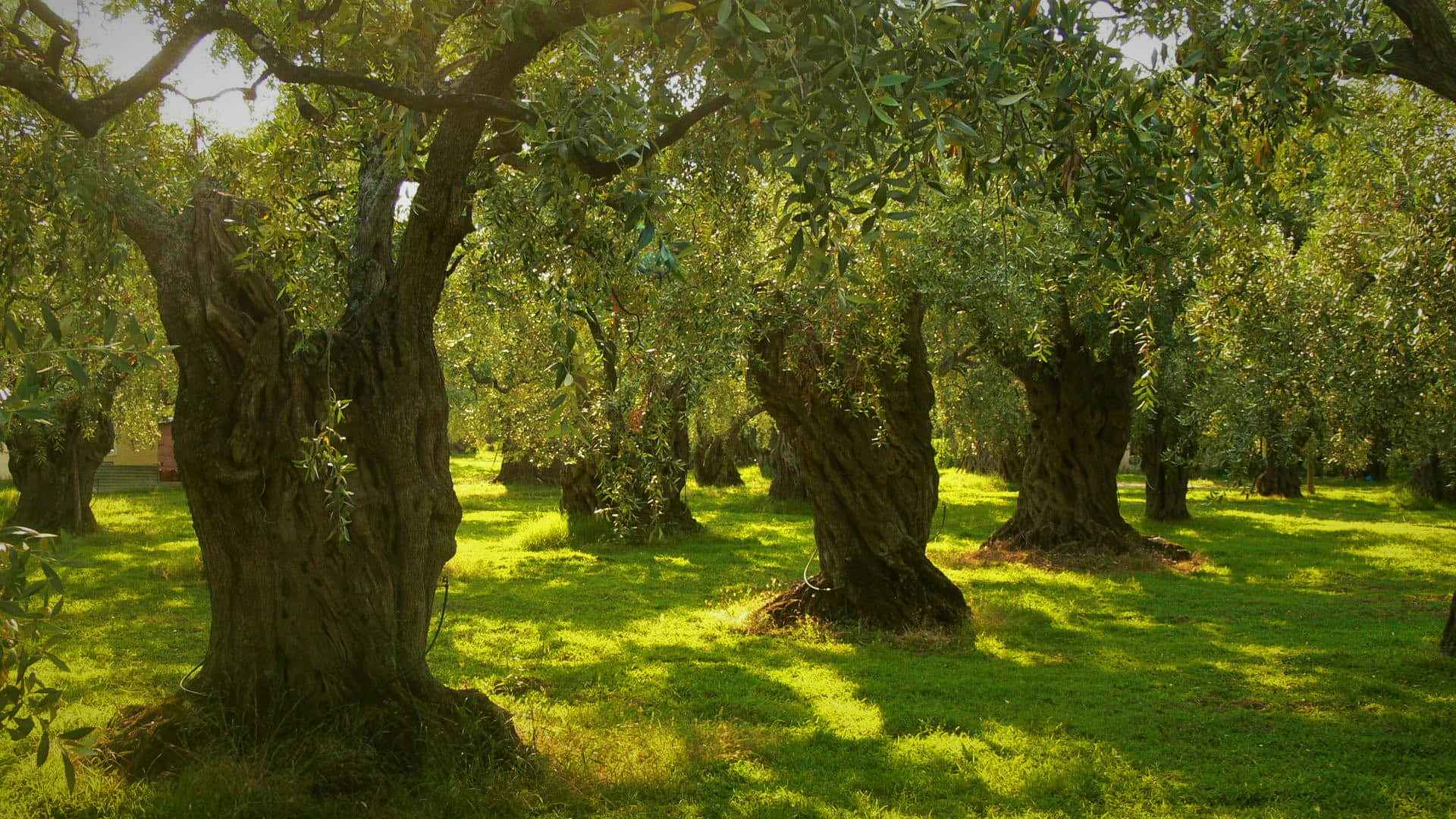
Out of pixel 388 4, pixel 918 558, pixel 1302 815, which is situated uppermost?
pixel 388 4

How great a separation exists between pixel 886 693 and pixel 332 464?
608 cm

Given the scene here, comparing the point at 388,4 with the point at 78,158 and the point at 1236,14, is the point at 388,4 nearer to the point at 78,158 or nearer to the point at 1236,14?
the point at 78,158

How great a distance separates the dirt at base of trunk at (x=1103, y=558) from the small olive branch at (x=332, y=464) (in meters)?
14.6

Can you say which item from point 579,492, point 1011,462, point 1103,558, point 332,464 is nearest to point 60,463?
point 579,492

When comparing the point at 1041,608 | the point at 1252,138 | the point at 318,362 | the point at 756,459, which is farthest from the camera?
the point at 756,459

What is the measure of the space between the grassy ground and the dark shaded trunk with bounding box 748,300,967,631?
604 mm

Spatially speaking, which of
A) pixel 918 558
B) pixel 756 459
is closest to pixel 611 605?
pixel 918 558

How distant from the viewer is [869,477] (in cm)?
1250

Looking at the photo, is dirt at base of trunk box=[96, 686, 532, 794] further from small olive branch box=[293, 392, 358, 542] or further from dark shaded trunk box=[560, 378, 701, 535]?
dark shaded trunk box=[560, 378, 701, 535]

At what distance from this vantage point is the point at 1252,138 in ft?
18.8

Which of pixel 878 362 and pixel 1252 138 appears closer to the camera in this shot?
pixel 1252 138

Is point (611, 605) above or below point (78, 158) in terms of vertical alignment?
below

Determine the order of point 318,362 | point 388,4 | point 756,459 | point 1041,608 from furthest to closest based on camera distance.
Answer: point 756,459, point 1041,608, point 388,4, point 318,362

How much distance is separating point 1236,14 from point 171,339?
7053mm
